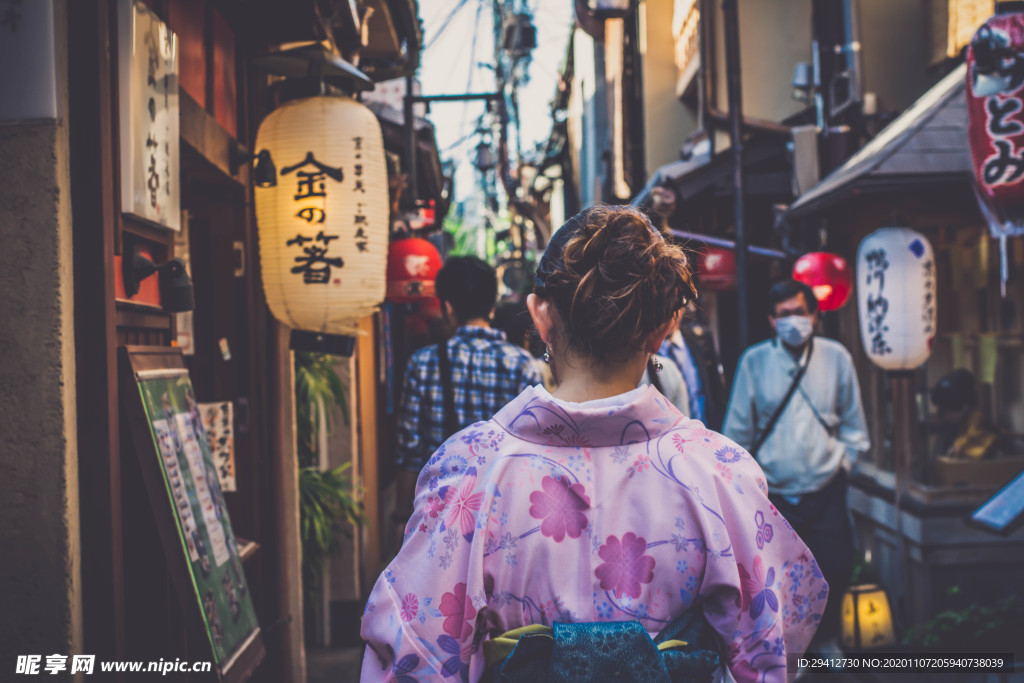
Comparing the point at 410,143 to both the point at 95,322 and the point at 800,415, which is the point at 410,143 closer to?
the point at 800,415

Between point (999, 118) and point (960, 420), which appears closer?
point (999, 118)

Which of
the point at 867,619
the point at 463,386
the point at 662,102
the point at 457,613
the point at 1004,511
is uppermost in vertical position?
the point at 662,102

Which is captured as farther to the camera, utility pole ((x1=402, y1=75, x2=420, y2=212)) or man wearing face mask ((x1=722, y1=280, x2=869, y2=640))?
utility pole ((x1=402, y1=75, x2=420, y2=212))

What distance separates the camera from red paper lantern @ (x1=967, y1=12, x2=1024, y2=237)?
5285 mm

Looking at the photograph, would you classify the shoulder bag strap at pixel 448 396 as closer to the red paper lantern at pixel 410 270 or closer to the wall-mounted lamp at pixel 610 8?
the red paper lantern at pixel 410 270

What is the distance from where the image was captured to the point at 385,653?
81.1 inches

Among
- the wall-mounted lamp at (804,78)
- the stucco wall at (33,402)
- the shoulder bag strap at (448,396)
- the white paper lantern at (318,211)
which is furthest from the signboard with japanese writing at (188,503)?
the wall-mounted lamp at (804,78)

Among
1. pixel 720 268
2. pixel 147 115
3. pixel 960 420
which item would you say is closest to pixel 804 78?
pixel 720 268

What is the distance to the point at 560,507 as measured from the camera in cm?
210

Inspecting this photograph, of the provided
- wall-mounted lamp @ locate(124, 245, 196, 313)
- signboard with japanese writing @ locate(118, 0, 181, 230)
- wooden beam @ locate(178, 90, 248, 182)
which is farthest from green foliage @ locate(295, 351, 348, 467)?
signboard with japanese writing @ locate(118, 0, 181, 230)

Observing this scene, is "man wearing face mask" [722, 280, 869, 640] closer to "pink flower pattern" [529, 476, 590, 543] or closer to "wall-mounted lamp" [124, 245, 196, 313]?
"wall-mounted lamp" [124, 245, 196, 313]

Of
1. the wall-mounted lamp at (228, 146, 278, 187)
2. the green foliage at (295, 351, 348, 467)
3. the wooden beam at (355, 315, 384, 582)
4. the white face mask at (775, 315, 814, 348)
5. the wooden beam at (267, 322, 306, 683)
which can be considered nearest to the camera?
the wall-mounted lamp at (228, 146, 278, 187)

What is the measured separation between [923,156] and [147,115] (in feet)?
20.0

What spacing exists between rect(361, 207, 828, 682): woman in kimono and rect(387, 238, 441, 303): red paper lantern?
25.8ft
